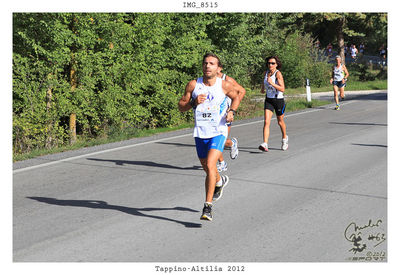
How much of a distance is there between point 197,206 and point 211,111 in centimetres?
134

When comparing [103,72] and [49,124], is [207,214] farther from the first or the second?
[103,72]

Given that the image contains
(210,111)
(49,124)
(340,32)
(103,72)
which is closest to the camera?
(210,111)

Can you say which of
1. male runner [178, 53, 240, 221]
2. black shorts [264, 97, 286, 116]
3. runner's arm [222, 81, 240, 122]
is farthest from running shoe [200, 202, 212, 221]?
black shorts [264, 97, 286, 116]

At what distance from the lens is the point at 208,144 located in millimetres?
6383

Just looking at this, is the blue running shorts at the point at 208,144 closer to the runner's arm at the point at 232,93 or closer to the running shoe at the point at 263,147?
the runner's arm at the point at 232,93

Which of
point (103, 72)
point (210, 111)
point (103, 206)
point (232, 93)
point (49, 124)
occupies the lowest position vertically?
point (103, 206)

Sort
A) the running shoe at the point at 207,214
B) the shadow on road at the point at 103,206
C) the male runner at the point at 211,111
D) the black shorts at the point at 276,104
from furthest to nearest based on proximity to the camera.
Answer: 1. the black shorts at the point at 276,104
2. the shadow on road at the point at 103,206
3. the male runner at the point at 211,111
4. the running shoe at the point at 207,214

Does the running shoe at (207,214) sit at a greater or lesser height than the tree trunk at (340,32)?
lesser

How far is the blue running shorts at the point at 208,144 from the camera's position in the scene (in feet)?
20.8

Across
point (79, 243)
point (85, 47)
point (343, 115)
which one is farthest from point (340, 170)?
point (343, 115)

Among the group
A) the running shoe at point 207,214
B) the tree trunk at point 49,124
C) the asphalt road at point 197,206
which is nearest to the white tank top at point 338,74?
the asphalt road at point 197,206

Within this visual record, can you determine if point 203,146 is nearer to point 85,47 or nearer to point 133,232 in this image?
point 133,232

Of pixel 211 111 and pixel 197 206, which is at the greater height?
pixel 211 111

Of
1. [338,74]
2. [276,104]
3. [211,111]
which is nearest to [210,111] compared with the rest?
[211,111]
